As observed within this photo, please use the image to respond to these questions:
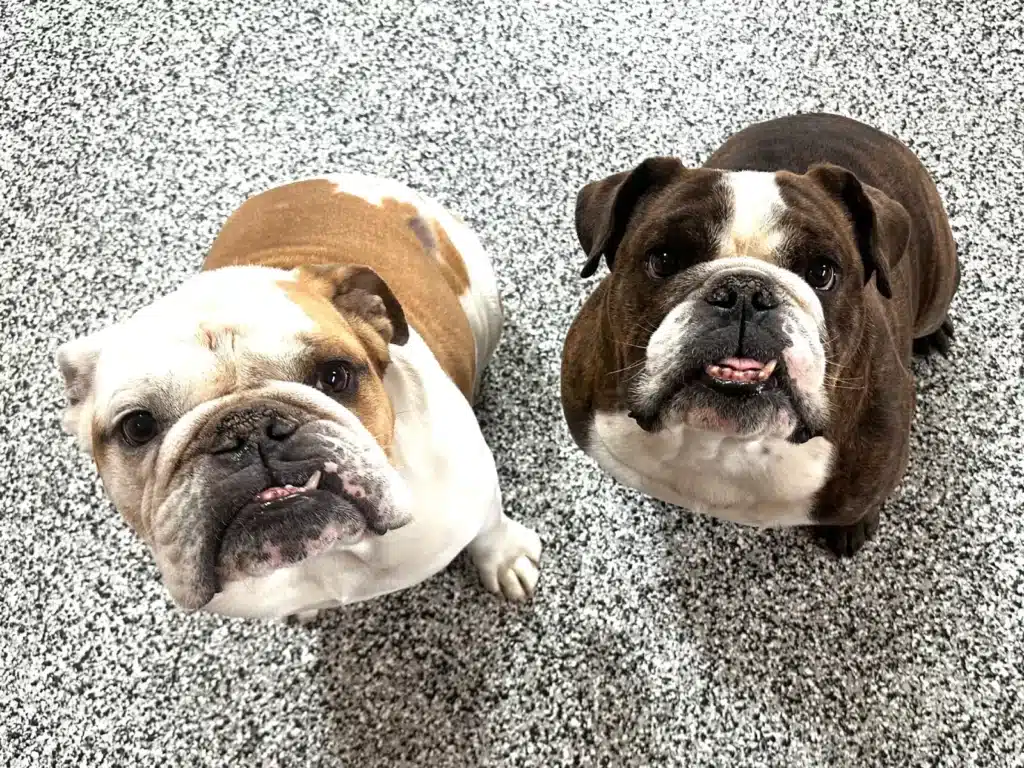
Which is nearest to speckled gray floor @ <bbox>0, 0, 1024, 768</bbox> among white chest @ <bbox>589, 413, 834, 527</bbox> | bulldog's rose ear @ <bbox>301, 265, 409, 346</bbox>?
white chest @ <bbox>589, 413, 834, 527</bbox>

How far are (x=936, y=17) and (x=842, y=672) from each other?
1.63 meters

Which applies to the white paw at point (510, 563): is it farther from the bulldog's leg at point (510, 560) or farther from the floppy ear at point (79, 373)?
the floppy ear at point (79, 373)

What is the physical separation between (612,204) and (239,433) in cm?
61

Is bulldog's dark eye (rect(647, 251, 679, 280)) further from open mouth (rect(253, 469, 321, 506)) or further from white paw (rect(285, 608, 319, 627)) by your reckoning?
white paw (rect(285, 608, 319, 627))

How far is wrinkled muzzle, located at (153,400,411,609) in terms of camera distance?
99 centimetres

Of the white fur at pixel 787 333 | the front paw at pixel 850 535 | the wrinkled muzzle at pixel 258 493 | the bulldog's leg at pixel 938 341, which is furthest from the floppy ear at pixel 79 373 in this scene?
the bulldog's leg at pixel 938 341

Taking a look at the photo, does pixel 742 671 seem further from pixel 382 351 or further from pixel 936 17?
pixel 936 17

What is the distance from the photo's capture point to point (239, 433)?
38.8 inches

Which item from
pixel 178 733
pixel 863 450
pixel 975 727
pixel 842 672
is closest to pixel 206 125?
pixel 178 733

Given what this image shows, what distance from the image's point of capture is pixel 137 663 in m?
1.69

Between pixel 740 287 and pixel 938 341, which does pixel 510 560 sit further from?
pixel 938 341

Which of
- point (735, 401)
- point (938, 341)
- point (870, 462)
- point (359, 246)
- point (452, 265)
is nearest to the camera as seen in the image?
point (735, 401)

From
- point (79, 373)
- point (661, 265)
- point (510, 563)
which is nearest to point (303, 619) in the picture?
point (510, 563)

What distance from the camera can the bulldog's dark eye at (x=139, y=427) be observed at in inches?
41.3
